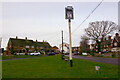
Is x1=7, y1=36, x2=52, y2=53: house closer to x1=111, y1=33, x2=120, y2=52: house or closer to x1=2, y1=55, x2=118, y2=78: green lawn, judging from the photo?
x1=111, y1=33, x2=120, y2=52: house

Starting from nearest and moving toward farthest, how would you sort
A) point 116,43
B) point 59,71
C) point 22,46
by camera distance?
point 59,71 → point 116,43 → point 22,46

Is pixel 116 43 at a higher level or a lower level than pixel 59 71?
higher

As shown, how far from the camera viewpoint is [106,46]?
260 feet

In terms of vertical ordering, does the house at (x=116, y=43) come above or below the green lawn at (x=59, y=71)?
above

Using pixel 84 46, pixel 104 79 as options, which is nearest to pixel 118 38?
pixel 84 46

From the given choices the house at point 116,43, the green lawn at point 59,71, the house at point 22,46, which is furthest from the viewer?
the house at point 22,46

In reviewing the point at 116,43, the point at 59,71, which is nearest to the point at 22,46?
the point at 116,43

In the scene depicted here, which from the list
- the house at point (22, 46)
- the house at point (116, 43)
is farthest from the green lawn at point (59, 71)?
the house at point (22, 46)

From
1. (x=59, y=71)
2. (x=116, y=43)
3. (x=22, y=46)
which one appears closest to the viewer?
(x=59, y=71)

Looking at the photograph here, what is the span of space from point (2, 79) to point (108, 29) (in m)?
46.7

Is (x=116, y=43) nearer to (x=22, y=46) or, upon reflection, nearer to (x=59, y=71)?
(x=22, y=46)

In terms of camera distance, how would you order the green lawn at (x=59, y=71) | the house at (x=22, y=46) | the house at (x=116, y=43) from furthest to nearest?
the house at (x=22, y=46) < the house at (x=116, y=43) < the green lawn at (x=59, y=71)

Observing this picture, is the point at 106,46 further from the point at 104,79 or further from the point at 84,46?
the point at 104,79

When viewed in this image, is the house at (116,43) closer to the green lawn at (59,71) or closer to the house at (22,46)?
the house at (22,46)
